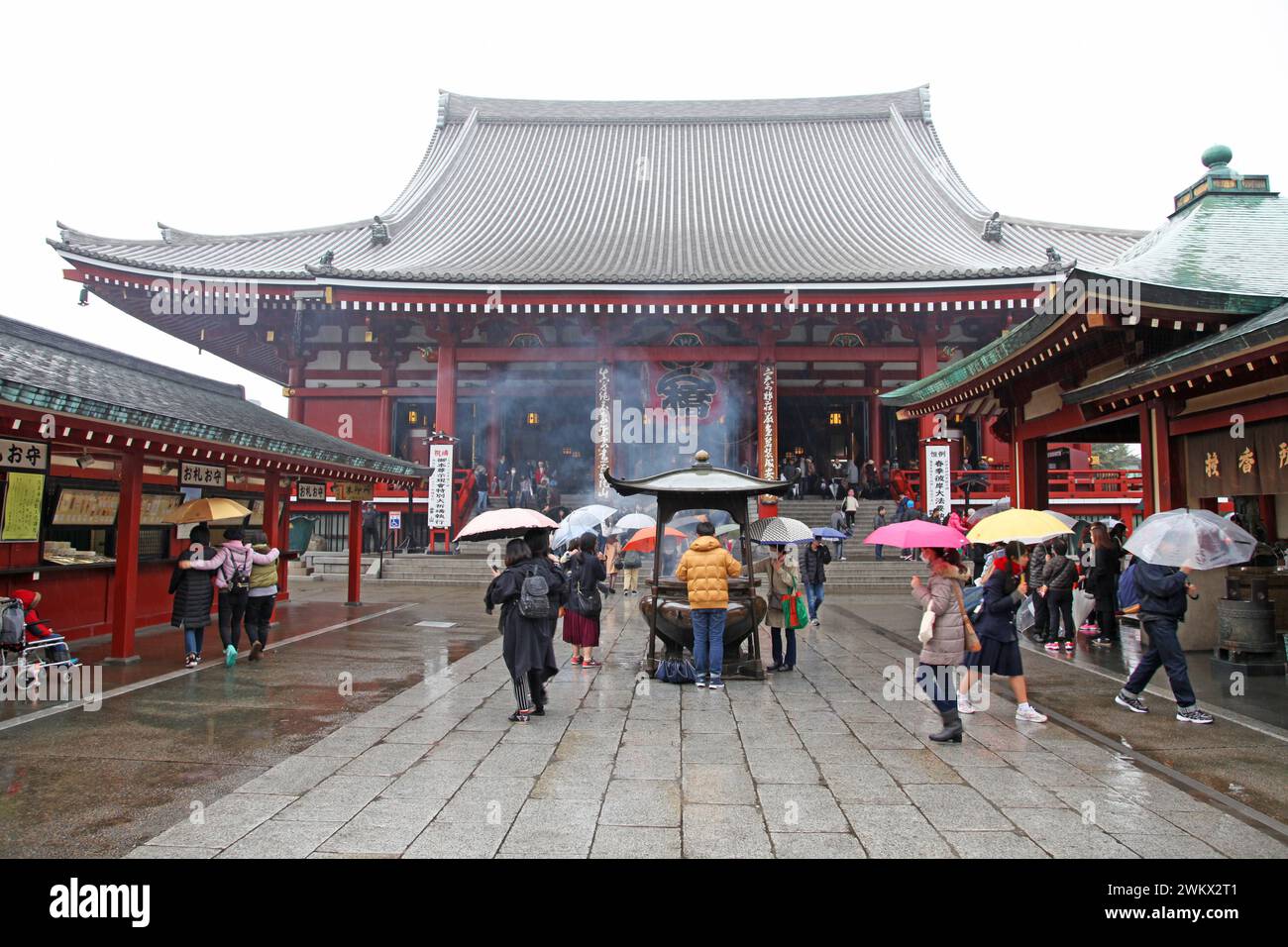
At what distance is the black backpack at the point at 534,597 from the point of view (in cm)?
580

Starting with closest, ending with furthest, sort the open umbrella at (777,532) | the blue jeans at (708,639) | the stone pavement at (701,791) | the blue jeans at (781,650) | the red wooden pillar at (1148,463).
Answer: the stone pavement at (701,791), the blue jeans at (708,639), the open umbrella at (777,532), the blue jeans at (781,650), the red wooden pillar at (1148,463)

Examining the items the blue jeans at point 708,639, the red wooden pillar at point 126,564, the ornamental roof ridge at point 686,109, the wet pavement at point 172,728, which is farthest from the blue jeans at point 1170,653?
the ornamental roof ridge at point 686,109

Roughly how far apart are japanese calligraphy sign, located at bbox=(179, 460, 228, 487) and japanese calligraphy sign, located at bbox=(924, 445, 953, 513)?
1488 centimetres

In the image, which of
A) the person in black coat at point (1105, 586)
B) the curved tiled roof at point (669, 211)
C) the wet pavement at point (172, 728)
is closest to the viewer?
the wet pavement at point (172, 728)

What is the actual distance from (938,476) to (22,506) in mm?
16992

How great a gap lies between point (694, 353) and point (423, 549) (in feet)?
28.6

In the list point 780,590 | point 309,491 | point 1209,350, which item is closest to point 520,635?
point 780,590

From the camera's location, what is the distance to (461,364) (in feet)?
69.6

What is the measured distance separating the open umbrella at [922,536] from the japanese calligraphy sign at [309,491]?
10.6 m

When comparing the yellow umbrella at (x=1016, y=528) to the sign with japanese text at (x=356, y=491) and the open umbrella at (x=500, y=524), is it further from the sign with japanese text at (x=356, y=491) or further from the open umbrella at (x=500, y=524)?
the sign with japanese text at (x=356, y=491)

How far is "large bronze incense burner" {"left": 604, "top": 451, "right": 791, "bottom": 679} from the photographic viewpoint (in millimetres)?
7551

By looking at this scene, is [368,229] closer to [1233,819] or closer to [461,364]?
[461,364]

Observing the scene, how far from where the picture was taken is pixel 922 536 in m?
5.79
